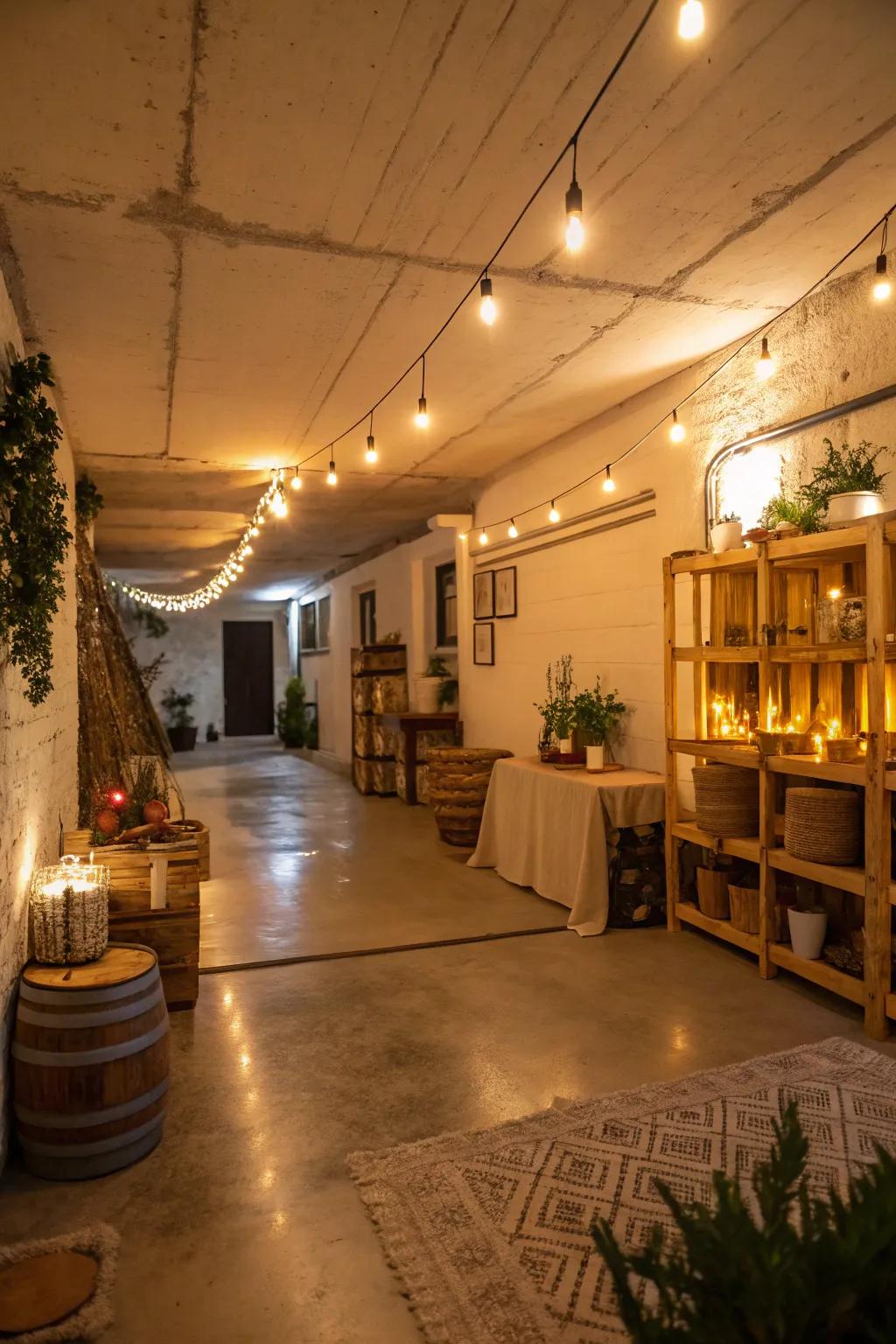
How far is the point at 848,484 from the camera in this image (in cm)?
347

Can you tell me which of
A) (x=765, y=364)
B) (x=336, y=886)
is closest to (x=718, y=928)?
(x=336, y=886)

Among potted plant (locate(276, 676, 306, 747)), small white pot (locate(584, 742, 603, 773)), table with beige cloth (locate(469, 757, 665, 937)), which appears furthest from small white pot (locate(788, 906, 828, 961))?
potted plant (locate(276, 676, 306, 747))

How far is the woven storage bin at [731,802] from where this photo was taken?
403cm

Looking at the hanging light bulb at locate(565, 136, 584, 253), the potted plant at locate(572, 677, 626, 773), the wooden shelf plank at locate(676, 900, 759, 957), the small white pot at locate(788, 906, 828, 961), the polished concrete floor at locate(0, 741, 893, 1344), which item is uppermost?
the hanging light bulb at locate(565, 136, 584, 253)

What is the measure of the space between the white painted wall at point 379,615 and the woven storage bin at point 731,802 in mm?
4651

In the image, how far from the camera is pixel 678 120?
247cm

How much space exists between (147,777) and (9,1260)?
329 cm

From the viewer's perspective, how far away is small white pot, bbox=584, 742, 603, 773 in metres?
5.07

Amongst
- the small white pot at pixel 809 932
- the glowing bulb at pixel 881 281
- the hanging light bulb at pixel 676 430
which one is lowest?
the small white pot at pixel 809 932

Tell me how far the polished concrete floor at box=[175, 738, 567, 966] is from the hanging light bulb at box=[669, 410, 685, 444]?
2527 millimetres

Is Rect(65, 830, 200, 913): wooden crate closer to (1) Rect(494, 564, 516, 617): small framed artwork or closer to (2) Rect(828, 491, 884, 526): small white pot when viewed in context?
(2) Rect(828, 491, 884, 526): small white pot

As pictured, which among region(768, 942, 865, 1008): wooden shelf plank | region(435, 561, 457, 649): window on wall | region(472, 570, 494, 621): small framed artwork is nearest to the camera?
region(768, 942, 865, 1008): wooden shelf plank

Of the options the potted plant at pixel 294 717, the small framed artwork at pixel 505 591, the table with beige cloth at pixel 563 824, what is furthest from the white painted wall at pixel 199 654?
the table with beige cloth at pixel 563 824

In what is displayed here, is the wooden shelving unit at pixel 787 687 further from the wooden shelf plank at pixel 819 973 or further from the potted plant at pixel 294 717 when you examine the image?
the potted plant at pixel 294 717
